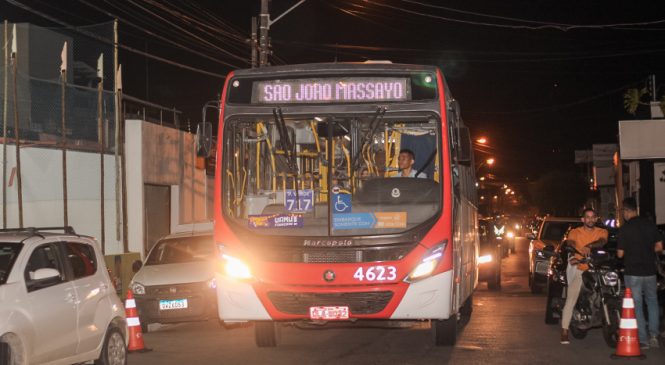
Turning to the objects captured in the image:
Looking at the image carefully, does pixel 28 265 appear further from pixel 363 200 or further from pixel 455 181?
pixel 455 181

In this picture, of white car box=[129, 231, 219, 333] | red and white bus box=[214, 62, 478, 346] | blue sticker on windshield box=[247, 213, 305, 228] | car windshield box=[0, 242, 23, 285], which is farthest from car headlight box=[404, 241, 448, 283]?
white car box=[129, 231, 219, 333]

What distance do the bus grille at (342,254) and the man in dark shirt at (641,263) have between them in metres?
3.14

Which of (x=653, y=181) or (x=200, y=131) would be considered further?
(x=653, y=181)

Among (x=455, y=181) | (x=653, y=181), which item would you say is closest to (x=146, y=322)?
(x=455, y=181)

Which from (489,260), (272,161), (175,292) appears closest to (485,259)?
(489,260)

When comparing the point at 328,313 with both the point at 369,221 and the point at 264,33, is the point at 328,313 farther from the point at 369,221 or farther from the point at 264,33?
the point at 264,33

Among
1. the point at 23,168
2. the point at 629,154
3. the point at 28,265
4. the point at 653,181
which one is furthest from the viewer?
the point at 653,181

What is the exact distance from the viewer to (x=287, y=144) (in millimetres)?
11984

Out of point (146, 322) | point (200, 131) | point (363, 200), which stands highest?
point (200, 131)

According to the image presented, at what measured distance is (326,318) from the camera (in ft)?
37.0

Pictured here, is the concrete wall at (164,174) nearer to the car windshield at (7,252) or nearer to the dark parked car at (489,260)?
the dark parked car at (489,260)

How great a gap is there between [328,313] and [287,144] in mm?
2102

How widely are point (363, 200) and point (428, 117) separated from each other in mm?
1223

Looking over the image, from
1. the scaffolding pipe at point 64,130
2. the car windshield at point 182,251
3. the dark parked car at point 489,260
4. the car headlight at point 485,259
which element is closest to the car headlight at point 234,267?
the car windshield at point 182,251
